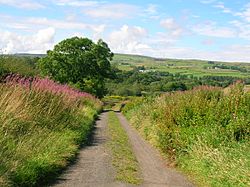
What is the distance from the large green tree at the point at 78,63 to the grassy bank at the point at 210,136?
1982 inches

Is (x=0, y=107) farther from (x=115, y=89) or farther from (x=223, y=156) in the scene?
(x=115, y=89)

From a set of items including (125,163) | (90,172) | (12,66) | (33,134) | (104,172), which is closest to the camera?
(90,172)

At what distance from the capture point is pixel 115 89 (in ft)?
359

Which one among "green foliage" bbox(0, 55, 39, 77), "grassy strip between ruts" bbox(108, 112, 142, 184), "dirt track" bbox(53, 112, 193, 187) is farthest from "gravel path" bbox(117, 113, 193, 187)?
"green foliage" bbox(0, 55, 39, 77)

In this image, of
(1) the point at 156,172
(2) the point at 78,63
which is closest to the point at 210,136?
(1) the point at 156,172

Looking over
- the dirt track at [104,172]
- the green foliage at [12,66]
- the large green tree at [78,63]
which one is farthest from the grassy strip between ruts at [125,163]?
the large green tree at [78,63]

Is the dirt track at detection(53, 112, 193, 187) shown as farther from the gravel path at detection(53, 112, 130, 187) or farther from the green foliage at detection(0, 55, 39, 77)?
the green foliage at detection(0, 55, 39, 77)

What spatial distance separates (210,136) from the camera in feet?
41.5

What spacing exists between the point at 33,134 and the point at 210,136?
5.15 m

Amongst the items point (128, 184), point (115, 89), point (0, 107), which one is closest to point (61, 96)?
point (0, 107)

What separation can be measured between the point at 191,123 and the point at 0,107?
672 centimetres

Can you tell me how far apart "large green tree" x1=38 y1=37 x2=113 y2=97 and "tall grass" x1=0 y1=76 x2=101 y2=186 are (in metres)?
49.2

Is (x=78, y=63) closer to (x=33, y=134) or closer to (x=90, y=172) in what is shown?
(x=33, y=134)

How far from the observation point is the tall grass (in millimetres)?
9195
